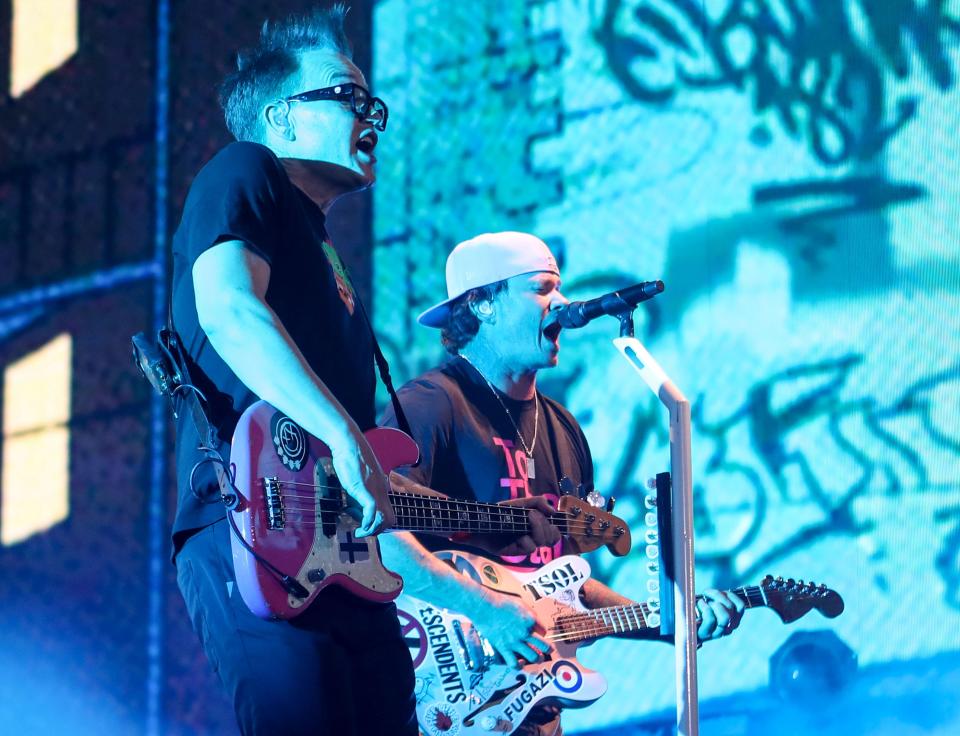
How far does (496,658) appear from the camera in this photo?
3090mm

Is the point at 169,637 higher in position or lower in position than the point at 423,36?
lower

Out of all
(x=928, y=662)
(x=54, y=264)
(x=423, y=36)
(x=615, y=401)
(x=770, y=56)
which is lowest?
(x=928, y=662)

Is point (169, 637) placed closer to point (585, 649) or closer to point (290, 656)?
point (585, 649)

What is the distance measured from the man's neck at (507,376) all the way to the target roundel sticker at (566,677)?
83 cm

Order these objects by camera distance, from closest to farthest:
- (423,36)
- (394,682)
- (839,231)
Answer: (394,682) → (839,231) → (423,36)

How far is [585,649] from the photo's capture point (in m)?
4.60

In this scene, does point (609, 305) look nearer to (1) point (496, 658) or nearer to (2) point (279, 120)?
(2) point (279, 120)

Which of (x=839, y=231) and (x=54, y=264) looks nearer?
(x=839, y=231)

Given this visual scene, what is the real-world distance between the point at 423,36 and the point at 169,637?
2.92 meters

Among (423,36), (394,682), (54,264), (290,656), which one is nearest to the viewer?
(290,656)

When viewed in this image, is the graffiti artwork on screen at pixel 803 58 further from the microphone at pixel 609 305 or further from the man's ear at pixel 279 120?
the man's ear at pixel 279 120

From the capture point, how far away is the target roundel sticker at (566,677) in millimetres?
3166

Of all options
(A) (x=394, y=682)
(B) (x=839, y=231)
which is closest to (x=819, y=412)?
(B) (x=839, y=231)

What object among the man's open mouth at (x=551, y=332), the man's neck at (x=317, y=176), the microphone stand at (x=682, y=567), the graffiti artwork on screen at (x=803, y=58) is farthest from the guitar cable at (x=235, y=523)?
the graffiti artwork on screen at (x=803, y=58)
